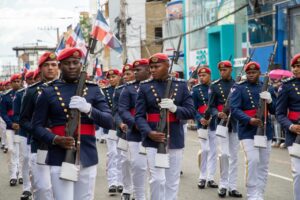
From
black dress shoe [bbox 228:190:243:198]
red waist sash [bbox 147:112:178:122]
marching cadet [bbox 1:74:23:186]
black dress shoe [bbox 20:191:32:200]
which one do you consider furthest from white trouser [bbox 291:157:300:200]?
marching cadet [bbox 1:74:23:186]

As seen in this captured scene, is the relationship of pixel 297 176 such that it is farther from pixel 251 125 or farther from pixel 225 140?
pixel 225 140

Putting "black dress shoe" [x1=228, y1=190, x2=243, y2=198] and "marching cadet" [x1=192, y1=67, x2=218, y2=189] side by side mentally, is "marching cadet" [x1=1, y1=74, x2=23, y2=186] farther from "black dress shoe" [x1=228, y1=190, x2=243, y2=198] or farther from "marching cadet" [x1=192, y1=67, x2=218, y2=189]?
"black dress shoe" [x1=228, y1=190, x2=243, y2=198]

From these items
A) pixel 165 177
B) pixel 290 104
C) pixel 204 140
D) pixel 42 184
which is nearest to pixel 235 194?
pixel 204 140

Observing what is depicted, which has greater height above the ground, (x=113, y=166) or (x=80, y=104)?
(x=80, y=104)

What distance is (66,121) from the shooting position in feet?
20.7

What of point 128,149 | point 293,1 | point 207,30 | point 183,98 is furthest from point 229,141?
point 207,30

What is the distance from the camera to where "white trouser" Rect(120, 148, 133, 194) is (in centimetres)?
1009

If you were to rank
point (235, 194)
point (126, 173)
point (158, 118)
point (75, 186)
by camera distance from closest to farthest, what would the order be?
point (75, 186), point (158, 118), point (126, 173), point (235, 194)

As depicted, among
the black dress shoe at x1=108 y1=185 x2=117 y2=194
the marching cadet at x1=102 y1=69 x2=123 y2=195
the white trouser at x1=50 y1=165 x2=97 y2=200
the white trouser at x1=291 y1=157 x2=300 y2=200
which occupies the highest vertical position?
the white trouser at x1=50 y1=165 x2=97 y2=200

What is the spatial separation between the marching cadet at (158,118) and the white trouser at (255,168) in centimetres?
176

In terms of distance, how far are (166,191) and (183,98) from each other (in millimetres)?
1206

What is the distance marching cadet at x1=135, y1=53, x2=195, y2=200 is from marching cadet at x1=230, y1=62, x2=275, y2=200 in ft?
5.66

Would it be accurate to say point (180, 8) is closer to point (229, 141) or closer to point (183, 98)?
point (229, 141)

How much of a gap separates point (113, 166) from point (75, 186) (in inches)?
204
